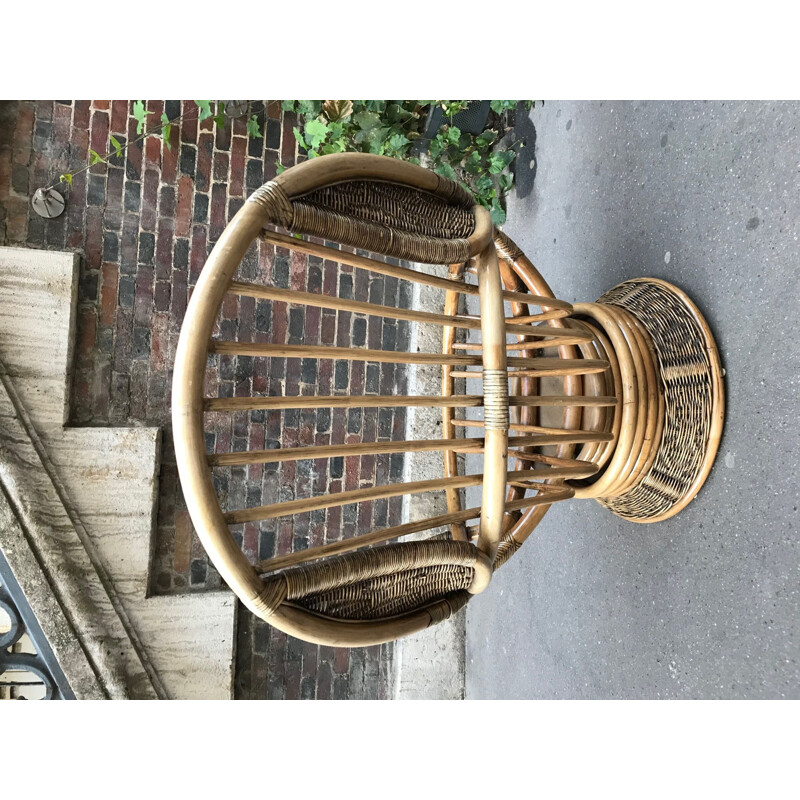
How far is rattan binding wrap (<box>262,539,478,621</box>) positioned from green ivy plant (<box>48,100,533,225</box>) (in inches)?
67.2

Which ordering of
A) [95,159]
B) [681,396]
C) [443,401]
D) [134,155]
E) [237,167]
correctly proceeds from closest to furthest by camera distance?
1. [443,401]
2. [681,396]
3. [95,159]
4. [134,155]
5. [237,167]

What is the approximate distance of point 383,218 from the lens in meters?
1.07

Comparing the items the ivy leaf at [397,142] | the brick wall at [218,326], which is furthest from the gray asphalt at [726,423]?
the brick wall at [218,326]

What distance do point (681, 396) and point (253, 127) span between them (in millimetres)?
2166

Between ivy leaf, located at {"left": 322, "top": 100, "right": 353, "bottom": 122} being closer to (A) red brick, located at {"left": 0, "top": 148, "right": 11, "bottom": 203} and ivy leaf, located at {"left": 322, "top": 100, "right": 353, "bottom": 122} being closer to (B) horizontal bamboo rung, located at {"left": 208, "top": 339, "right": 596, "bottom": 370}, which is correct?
(A) red brick, located at {"left": 0, "top": 148, "right": 11, "bottom": 203}

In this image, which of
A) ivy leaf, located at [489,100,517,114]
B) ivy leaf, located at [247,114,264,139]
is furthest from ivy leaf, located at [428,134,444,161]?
ivy leaf, located at [247,114,264,139]

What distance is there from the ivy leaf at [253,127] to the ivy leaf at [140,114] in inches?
15.8

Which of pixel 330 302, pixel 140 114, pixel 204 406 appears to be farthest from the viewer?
pixel 140 114

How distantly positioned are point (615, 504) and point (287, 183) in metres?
1.19

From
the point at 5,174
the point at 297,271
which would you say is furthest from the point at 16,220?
the point at 297,271

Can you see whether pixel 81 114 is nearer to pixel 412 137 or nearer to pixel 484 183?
pixel 412 137

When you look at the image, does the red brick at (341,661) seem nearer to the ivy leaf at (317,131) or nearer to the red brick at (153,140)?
the ivy leaf at (317,131)
